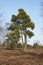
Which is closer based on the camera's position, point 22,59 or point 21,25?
point 22,59

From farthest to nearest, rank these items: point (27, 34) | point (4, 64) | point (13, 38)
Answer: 1. point (13, 38)
2. point (27, 34)
3. point (4, 64)

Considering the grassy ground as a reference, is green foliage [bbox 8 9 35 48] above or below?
above

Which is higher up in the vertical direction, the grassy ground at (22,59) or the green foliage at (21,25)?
the green foliage at (21,25)

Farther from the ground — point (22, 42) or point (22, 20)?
point (22, 20)

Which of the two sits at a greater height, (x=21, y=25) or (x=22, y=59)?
(x=21, y=25)

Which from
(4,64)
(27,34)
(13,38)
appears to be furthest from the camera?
(13,38)

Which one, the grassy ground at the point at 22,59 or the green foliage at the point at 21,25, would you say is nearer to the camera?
the grassy ground at the point at 22,59

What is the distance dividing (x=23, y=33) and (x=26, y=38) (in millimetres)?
946

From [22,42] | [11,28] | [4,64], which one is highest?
[11,28]

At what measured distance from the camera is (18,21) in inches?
1432

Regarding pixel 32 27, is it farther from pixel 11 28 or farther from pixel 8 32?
pixel 8 32

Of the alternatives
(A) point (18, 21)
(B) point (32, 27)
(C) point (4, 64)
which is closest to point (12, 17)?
(A) point (18, 21)

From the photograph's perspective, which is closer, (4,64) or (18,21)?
(4,64)

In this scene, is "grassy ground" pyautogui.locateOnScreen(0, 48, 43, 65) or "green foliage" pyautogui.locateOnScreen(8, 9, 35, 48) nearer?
"grassy ground" pyautogui.locateOnScreen(0, 48, 43, 65)
